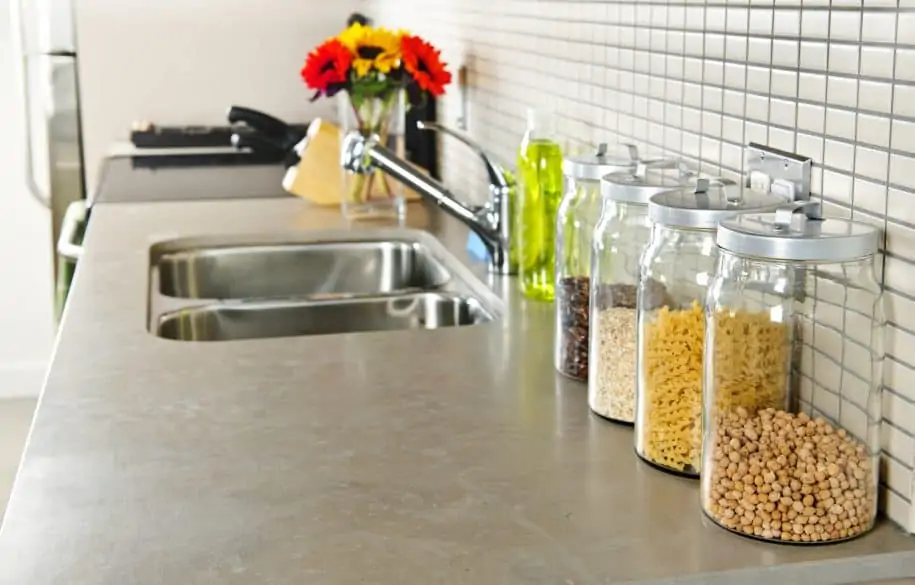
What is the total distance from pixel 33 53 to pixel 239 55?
28.9 inches

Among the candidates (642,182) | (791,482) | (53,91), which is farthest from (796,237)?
(53,91)

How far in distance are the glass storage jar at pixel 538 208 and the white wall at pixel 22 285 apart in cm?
305

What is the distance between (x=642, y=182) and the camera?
3.97 feet

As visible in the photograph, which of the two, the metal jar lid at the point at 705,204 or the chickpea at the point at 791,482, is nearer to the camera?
the chickpea at the point at 791,482

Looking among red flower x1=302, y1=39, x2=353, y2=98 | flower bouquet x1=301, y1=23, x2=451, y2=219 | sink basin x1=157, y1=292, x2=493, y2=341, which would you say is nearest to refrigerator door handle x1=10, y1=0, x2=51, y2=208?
flower bouquet x1=301, y1=23, x2=451, y2=219

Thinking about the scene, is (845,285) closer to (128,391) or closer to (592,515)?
(592,515)

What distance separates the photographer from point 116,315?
172cm

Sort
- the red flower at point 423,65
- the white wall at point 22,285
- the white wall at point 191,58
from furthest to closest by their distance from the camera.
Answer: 1. the white wall at point 22,285
2. the white wall at point 191,58
3. the red flower at point 423,65

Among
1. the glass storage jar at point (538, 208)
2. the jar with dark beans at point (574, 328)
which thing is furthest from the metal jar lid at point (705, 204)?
the glass storage jar at point (538, 208)

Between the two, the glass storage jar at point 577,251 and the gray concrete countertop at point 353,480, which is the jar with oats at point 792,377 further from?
the glass storage jar at point 577,251

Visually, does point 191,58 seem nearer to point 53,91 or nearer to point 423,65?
point 53,91

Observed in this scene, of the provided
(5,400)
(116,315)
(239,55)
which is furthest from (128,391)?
(5,400)

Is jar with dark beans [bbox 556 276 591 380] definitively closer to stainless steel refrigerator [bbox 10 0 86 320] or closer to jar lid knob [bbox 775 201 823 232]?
jar lid knob [bbox 775 201 823 232]

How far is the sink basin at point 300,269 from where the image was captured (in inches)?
90.7
